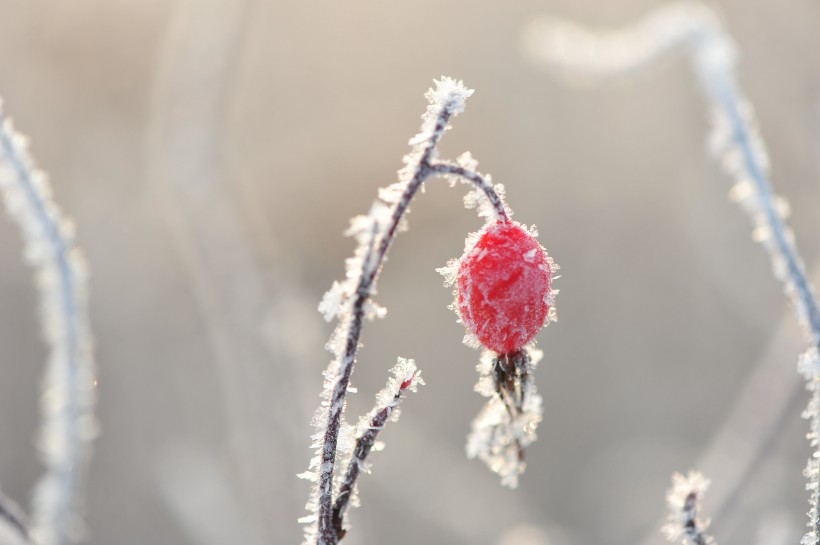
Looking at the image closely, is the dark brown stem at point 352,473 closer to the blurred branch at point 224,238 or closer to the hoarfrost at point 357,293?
the hoarfrost at point 357,293

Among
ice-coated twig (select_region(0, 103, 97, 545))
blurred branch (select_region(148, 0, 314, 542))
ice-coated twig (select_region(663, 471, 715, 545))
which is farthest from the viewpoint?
blurred branch (select_region(148, 0, 314, 542))

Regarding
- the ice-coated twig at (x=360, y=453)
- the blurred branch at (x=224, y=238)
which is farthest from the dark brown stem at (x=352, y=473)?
the blurred branch at (x=224, y=238)

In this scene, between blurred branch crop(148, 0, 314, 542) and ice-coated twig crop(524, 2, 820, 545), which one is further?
blurred branch crop(148, 0, 314, 542)

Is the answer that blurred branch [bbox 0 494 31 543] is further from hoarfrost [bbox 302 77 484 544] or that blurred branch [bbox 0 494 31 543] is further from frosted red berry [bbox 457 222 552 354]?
frosted red berry [bbox 457 222 552 354]

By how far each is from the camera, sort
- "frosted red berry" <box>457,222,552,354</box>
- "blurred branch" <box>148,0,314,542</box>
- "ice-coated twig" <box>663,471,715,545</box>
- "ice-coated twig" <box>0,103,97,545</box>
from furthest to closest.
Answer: "blurred branch" <box>148,0,314,542</box>, "frosted red berry" <box>457,222,552,354</box>, "ice-coated twig" <box>663,471,715,545</box>, "ice-coated twig" <box>0,103,97,545</box>

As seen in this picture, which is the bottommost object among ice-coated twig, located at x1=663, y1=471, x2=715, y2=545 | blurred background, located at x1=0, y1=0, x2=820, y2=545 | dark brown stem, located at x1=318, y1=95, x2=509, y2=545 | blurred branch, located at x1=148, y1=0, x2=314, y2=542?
ice-coated twig, located at x1=663, y1=471, x2=715, y2=545

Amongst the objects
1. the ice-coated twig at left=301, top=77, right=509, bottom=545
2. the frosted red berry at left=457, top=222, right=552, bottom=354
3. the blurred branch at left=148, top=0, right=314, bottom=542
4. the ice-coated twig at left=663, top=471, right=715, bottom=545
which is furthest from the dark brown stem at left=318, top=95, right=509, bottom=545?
the blurred branch at left=148, top=0, right=314, bottom=542

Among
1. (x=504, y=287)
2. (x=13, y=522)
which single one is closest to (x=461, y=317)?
(x=504, y=287)
